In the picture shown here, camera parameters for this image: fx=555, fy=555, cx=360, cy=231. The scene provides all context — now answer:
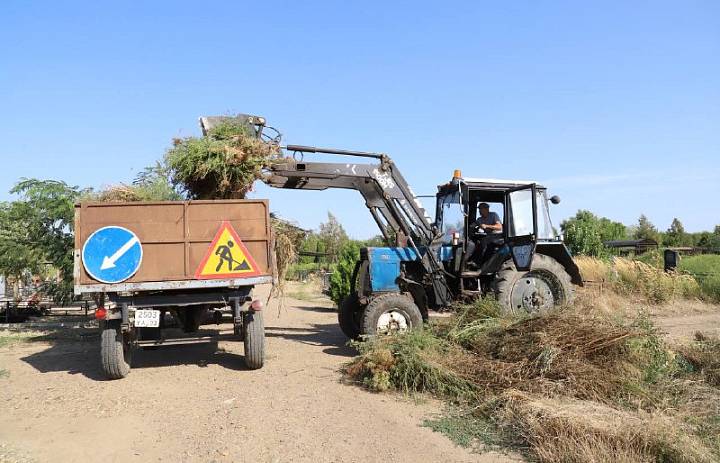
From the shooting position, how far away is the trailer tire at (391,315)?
788 cm

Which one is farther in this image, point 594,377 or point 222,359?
point 222,359

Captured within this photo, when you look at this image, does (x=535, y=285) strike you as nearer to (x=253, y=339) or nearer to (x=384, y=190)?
(x=384, y=190)

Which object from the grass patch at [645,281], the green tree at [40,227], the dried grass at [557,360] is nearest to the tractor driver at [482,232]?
the dried grass at [557,360]

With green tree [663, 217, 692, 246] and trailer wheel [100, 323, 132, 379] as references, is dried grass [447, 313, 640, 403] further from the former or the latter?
→ green tree [663, 217, 692, 246]

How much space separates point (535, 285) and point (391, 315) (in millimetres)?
2362

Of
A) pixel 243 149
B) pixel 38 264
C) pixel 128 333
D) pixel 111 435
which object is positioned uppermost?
pixel 243 149

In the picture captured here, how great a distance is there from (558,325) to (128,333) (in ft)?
18.0

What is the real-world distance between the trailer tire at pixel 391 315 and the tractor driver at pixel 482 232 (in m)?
1.67

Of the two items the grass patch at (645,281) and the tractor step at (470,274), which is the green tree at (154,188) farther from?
→ the grass patch at (645,281)

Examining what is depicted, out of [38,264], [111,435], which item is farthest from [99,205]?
[38,264]

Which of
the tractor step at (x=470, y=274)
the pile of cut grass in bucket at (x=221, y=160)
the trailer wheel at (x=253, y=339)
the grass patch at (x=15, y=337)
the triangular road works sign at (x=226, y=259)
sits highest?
the pile of cut grass in bucket at (x=221, y=160)

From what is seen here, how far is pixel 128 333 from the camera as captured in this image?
748 cm

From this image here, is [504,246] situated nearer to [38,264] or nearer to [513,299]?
[513,299]

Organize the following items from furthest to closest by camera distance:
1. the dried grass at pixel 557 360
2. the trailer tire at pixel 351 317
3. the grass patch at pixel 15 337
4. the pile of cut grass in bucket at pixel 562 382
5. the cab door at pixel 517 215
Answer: the grass patch at pixel 15 337 < the trailer tire at pixel 351 317 < the cab door at pixel 517 215 < the dried grass at pixel 557 360 < the pile of cut grass in bucket at pixel 562 382
